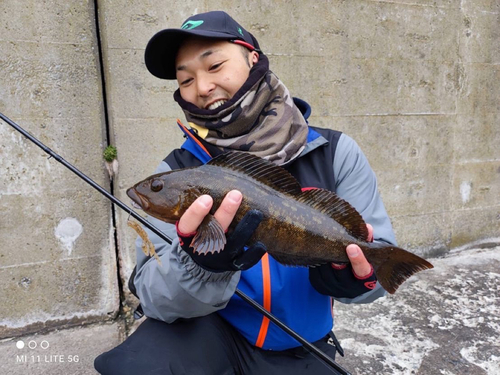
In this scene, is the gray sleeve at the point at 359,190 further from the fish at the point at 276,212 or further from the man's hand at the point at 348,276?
the fish at the point at 276,212

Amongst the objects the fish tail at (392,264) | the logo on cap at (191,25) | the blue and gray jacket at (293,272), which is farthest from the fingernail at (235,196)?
the logo on cap at (191,25)

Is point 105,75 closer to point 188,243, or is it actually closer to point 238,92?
point 238,92

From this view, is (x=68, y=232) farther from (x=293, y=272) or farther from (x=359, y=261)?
(x=359, y=261)

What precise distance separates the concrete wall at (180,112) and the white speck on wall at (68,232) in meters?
0.05

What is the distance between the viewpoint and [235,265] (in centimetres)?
153

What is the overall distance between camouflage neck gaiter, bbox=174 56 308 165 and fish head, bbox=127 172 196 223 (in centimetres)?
47

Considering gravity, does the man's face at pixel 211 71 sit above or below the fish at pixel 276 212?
above

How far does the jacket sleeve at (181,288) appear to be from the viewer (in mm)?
Answer: 1646

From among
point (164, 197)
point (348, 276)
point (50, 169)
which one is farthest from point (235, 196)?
point (50, 169)

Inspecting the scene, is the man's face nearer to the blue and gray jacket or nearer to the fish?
the blue and gray jacket

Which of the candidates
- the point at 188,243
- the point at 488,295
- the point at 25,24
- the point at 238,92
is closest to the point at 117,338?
the point at 188,243

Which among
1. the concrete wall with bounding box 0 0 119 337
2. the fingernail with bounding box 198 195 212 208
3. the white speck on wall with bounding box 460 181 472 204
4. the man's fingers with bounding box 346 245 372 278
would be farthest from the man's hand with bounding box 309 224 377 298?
the white speck on wall with bounding box 460 181 472 204

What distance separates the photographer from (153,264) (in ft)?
5.90

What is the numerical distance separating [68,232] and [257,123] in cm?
225
